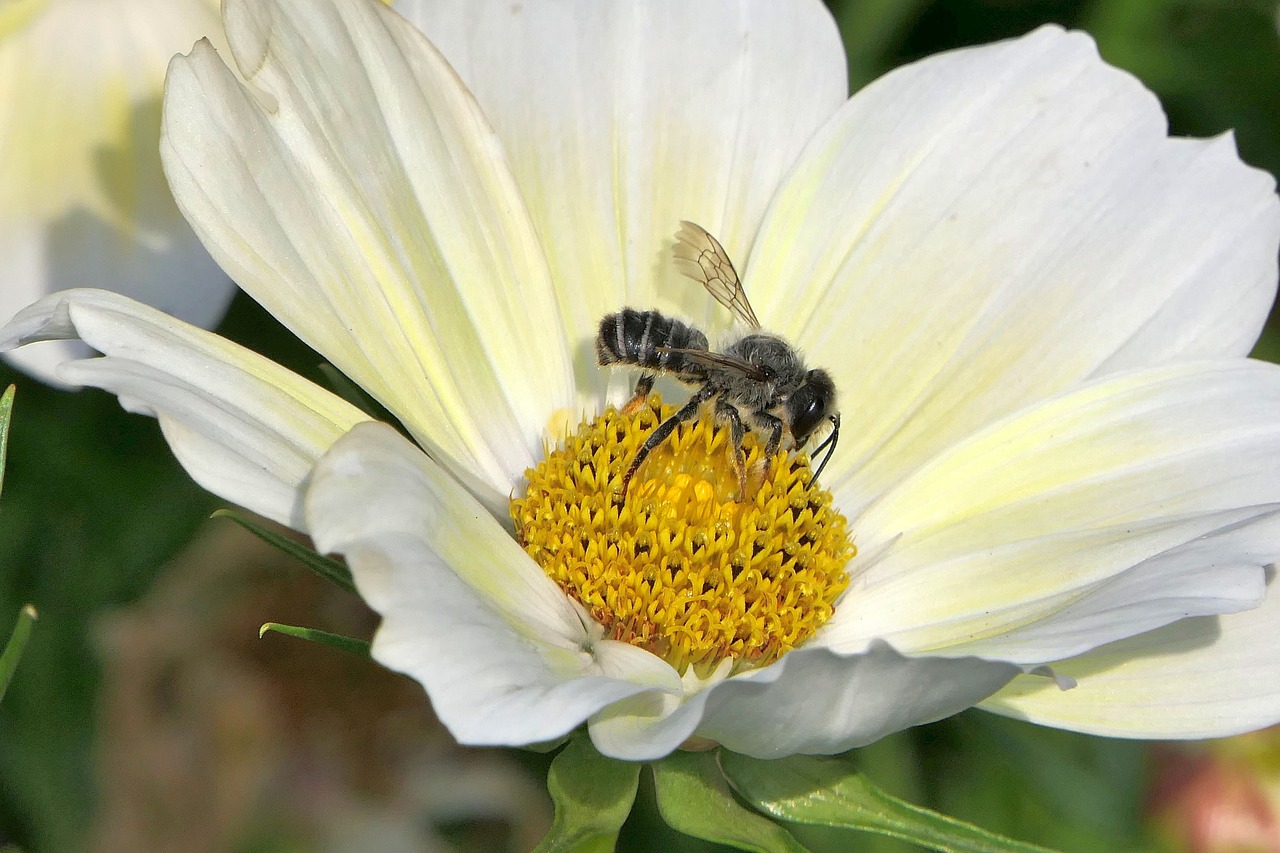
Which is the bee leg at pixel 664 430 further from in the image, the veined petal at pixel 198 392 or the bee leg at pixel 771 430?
the veined petal at pixel 198 392

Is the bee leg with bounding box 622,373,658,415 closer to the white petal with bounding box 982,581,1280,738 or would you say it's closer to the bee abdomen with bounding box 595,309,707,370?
the bee abdomen with bounding box 595,309,707,370

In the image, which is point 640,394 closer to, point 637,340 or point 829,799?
point 637,340

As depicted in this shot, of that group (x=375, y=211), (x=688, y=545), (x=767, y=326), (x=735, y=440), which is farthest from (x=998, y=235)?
(x=375, y=211)

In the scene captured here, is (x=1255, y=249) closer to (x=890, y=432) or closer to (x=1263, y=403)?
(x=1263, y=403)

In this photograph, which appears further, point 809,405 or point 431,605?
point 809,405

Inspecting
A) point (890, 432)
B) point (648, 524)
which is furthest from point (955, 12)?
point (648, 524)

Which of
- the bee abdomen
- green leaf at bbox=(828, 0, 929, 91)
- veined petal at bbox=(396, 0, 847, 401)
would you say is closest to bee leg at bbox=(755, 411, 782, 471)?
the bee abdomen
